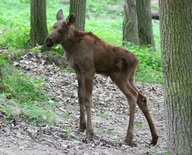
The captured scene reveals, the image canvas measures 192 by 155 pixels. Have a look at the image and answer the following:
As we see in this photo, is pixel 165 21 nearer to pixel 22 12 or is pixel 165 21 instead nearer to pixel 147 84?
pixel 147 84

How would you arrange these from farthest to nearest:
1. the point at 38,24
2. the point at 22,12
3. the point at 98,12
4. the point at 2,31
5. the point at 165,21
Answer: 1. the point at 98,12
2. the point at 22,12
3. the point at 2,31
4. the point at 38,24
5. the point at 165,21

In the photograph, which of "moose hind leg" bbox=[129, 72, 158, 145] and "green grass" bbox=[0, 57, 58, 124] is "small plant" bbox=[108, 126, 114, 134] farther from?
"green grass" bbox=[0, 57, 58, 124]

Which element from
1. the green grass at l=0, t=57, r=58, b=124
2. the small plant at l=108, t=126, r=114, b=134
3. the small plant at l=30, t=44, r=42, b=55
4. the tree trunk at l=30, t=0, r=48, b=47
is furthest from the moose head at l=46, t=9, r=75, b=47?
the tree trunk at l=30, t=0, r=48, b=47

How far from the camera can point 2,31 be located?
1380cm

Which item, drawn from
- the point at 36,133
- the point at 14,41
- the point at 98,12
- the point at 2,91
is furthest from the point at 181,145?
the point at 98,12

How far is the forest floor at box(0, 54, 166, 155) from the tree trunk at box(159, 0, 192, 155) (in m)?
1.24

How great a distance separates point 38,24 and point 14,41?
1263 millimetres

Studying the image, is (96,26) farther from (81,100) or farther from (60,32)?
(60,32)

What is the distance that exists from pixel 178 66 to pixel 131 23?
9996 millimetres

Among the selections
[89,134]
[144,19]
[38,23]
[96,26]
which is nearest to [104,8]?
[96,26]

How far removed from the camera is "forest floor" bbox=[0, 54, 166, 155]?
5707 millimetres

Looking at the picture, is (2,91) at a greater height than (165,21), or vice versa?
(165,21)

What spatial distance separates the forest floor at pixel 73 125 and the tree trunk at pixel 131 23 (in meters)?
3.80

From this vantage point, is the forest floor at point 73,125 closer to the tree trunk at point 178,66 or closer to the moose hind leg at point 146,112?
the moose hind leg at point 146,112
